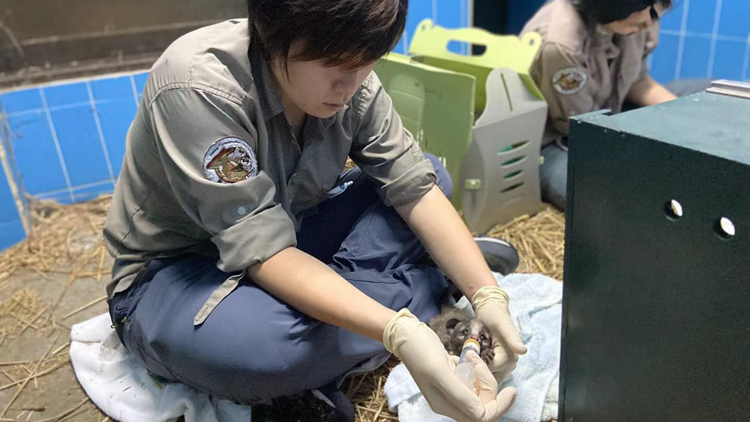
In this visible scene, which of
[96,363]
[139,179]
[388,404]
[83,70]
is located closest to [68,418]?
[96,363]

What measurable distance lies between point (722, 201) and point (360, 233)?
0.65m

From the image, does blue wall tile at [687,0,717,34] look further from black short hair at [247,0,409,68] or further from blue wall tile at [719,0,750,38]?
black short hair at [247,0,409,68]

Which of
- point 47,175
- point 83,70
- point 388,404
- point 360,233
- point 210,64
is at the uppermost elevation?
point 210,64

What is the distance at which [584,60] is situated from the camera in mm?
1763

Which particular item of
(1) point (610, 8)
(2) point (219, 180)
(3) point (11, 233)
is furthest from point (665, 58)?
(3) point (11, 233)

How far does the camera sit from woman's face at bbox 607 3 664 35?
1.63 metres

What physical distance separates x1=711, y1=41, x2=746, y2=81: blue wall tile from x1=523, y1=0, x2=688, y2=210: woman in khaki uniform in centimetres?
63

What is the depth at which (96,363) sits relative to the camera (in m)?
1.25

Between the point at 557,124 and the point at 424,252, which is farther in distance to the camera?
the point at 557,124

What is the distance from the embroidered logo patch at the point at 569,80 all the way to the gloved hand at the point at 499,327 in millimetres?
963

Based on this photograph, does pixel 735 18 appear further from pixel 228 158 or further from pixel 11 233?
pixel 11 233

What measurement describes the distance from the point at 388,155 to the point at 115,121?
1324 mm

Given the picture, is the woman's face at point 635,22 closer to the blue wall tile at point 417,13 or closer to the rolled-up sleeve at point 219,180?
the blue wall tile at point 417,13

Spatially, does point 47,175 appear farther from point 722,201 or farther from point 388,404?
point 722,201
